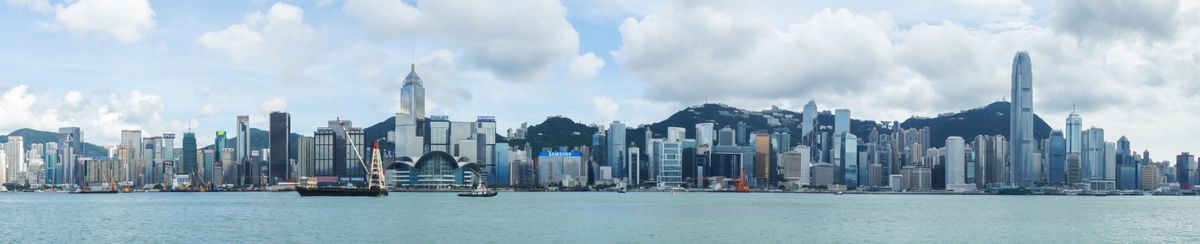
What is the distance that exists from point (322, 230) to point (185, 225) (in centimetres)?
1567

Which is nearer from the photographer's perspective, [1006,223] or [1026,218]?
[1006,223]

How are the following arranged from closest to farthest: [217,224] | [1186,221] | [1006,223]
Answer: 1. [217,224]
2. [1006,223]
3. [1186,221]

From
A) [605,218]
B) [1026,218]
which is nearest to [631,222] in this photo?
[605,218]

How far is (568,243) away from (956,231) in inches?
1285

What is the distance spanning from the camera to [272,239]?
2862 inches

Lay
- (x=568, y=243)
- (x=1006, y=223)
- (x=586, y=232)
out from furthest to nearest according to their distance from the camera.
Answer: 1. (x=1006, y=223)
2. (x=586, y=232)
3. (x=568, y=243)

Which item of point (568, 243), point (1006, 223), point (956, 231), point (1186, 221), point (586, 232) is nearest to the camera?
point (568, 243)

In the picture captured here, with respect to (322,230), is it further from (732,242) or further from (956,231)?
(956,231)

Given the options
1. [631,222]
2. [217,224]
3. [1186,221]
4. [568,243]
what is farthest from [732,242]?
[1186,221]

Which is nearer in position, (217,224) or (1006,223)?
(217,224)

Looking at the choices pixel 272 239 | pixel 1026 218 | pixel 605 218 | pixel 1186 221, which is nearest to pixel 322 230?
pixel 272 239

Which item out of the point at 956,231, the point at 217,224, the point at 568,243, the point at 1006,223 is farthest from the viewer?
the point at 1006,223

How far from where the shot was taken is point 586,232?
79438 mm

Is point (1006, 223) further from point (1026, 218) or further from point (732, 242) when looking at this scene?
point (732, 242)
